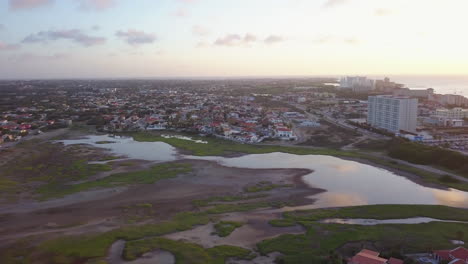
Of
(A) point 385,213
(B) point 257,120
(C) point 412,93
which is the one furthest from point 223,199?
(C) point 412,93

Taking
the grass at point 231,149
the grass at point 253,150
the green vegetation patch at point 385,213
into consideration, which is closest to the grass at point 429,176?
the grass at point 253,150

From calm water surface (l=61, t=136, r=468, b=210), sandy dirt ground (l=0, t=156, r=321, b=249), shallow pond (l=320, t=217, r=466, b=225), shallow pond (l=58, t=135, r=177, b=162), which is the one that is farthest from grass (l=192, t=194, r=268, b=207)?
shallow pond (l=58, t=135, r=177, b=162)

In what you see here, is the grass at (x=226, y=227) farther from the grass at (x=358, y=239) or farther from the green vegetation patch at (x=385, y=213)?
the green vegetation patch at (x=385, y=213)

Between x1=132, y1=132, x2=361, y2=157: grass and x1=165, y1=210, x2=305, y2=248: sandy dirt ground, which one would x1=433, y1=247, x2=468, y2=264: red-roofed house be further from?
x1=132, y1=132, x2=361, y2=157: grass

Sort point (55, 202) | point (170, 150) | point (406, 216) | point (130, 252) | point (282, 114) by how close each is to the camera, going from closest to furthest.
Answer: point (130, 252), point (406, 216), point (55, 202), point (170, 150), point (282, 114)

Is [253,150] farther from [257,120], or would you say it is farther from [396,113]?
[257,120]

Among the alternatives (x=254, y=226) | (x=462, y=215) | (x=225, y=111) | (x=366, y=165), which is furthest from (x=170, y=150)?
(x=225, y=111)

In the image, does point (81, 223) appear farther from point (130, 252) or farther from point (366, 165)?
point (366, 165)
